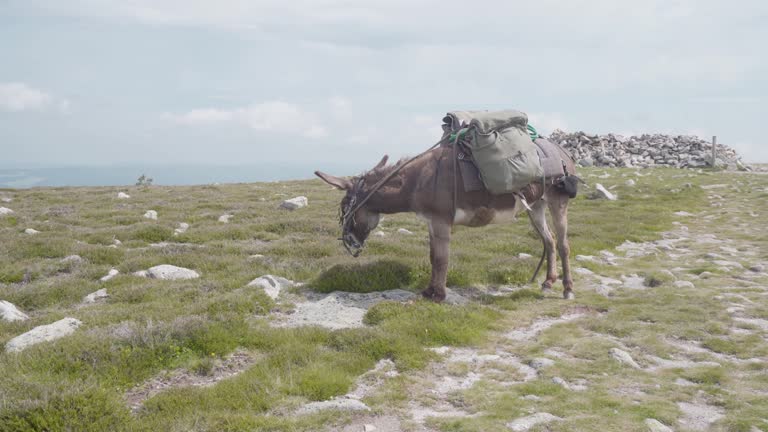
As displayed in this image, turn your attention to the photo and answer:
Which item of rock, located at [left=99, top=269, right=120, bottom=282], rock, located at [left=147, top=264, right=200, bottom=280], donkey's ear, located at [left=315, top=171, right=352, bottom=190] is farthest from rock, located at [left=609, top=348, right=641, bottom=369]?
rock, located at [left=99, top=269, right=120, bottom=282]

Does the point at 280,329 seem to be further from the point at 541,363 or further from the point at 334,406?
the point at 541,363

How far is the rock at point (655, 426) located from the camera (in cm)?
491

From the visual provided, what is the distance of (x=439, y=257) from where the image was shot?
908cm

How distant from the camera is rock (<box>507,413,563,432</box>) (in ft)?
16.3

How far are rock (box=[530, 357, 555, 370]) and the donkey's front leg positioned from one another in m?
2.50

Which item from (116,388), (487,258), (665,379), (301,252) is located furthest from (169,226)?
Answer: (665,379)

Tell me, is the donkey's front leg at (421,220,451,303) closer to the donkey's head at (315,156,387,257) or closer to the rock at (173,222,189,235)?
the donkey's head at (315,156,387,257)

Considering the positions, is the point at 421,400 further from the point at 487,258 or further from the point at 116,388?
the point at 487,258

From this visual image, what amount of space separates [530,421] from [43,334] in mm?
6270

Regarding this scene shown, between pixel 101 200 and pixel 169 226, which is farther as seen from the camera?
pixel 101 200

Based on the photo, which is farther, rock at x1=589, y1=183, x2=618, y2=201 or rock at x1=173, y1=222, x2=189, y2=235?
rock at x1=589, y1=183, x2=618, y2=201

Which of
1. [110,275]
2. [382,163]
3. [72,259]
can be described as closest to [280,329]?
[382,163]

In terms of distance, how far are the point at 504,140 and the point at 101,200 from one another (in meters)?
20.3

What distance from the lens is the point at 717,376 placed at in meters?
6.18
